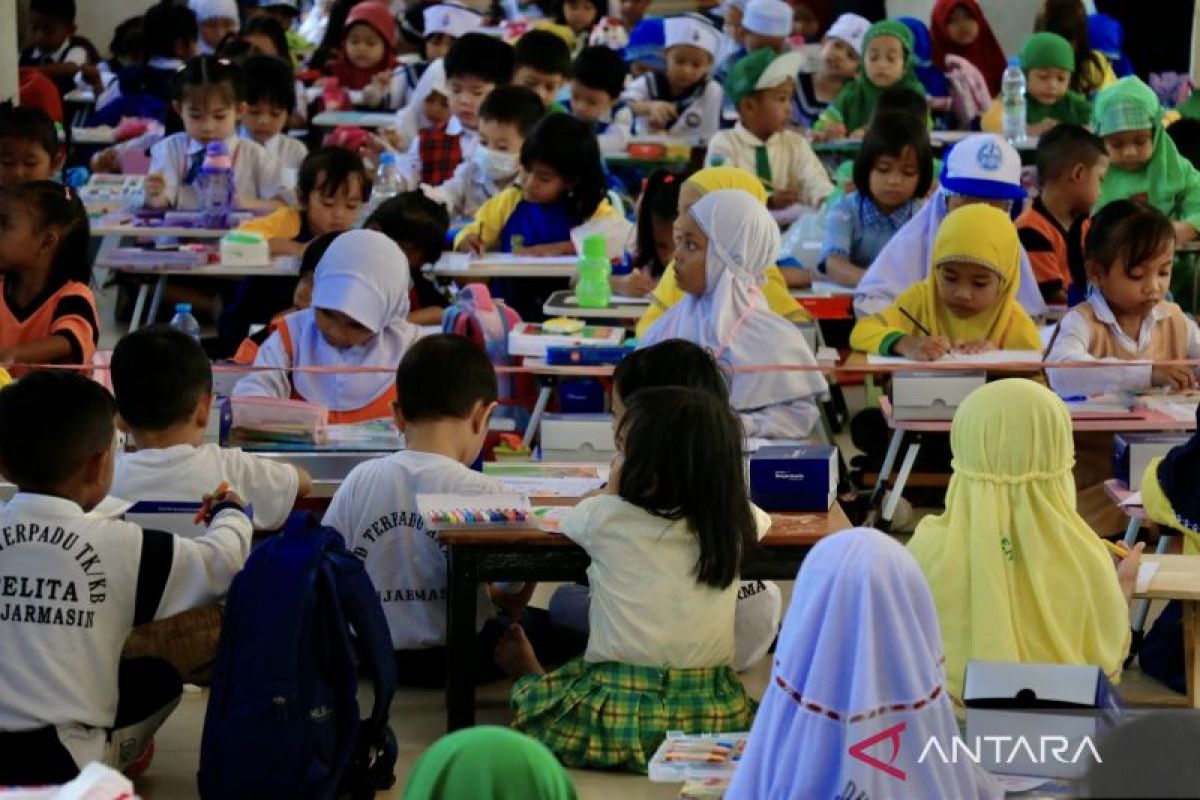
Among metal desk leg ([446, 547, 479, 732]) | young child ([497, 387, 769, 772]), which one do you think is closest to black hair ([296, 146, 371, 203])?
metal desk leg ([446, 547, 479, 732])

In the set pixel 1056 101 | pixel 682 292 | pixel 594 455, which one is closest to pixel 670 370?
pixel 594 455

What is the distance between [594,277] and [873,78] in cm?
441

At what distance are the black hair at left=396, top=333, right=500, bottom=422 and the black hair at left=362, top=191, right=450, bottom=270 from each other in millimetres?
2280

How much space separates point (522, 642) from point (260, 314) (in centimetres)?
335

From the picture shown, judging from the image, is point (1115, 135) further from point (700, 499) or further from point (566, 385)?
point (700, 499)

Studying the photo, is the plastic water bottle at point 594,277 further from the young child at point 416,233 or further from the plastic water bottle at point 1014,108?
the plastic water bottle at point 1014,108

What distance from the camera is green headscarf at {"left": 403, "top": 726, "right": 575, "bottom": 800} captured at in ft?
7.86

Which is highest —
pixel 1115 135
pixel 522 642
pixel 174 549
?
pixel 1115 135

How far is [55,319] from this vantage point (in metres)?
6.25

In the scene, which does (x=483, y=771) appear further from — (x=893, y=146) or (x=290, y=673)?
(x=893, y=146)

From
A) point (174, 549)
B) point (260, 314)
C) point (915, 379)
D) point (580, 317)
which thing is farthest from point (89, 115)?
point (174, 549)

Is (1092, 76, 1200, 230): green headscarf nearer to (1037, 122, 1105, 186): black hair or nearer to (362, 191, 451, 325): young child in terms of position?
(1037, 122, 1105, 186): black hair

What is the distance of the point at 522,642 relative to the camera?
5.09 meters

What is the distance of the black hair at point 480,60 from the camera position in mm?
10078
